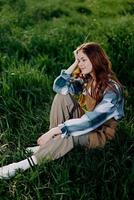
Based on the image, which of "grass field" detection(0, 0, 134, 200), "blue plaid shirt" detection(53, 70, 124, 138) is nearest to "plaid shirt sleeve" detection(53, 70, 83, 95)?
"blue plaid shirt" detection(53, 70, 124, 138)

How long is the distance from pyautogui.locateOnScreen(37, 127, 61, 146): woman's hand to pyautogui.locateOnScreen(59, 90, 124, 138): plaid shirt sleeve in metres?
0.06

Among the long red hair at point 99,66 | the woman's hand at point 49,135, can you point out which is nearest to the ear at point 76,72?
the long red hair at point 99,66

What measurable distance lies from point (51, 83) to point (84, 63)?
1.22 m

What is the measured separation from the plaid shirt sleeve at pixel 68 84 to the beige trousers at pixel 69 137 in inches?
Result: 2.8

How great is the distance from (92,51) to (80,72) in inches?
12.5

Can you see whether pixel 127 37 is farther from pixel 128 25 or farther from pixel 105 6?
pixel 105 6

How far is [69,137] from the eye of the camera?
5012 millimetres

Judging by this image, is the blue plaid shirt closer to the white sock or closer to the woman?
the woman

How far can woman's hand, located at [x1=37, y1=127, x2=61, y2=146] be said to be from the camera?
16.5 ft

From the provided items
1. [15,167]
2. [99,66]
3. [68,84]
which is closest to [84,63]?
[99,66]

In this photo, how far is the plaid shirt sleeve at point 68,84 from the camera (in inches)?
206

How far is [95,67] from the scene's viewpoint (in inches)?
196

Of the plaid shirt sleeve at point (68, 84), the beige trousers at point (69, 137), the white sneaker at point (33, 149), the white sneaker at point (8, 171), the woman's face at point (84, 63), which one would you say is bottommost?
the white sneaker at point (8, 171)

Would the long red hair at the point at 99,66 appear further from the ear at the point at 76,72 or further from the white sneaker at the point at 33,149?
the white sneaker at the point at 33,149
